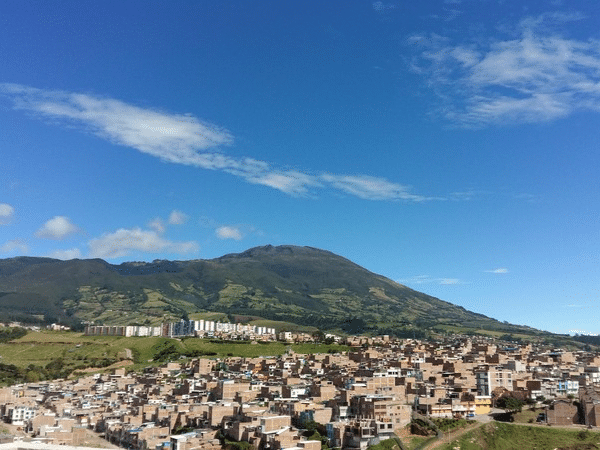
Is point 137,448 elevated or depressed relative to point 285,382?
depressed

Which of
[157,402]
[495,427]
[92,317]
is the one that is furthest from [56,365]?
[92,317]

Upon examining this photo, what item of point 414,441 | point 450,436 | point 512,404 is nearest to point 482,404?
point 512,404

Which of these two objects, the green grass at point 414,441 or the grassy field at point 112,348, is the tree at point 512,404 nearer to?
the green grass at point 414,441

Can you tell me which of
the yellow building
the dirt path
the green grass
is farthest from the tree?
the green grass

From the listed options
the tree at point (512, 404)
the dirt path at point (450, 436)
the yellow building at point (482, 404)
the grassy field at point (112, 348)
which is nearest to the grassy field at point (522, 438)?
the dirt path at point (450, 436)

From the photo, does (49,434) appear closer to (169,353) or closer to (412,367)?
(412,367)

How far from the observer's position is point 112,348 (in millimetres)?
94188

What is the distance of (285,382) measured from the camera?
183 ft

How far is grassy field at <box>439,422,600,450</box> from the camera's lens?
3866cm

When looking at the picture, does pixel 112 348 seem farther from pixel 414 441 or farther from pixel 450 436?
pixel 450 436

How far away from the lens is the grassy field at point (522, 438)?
127ft

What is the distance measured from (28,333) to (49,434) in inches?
2832

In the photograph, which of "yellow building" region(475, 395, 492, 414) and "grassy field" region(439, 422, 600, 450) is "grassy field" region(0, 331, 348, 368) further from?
"grassy field" region(439, 422, 600, 450)

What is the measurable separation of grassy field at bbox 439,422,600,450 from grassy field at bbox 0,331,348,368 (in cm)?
4872
